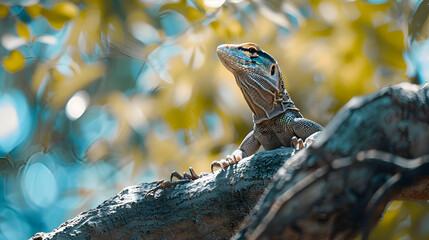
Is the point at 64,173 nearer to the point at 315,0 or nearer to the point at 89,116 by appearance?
the point at 89,116

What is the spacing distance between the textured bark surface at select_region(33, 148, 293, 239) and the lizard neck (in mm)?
742

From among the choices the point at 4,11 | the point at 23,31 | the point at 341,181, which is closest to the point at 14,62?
the point at 23,31

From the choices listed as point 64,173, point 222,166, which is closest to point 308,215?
point 222,166

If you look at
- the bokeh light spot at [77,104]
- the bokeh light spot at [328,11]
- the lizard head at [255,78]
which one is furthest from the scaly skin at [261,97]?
the bokeh light spot at [77,104]

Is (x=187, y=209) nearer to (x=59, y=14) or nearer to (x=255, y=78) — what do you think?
(x=255, y=78)

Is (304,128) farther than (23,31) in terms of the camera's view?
No

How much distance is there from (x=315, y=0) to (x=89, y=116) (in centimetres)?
271

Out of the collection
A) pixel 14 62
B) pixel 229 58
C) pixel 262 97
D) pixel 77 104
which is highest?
pixel 14 62

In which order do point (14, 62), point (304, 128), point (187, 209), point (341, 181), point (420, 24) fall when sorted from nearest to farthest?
point (341, 181) → point (187, 209) → point (304, 128) → point (420, 24) → point (14, 62)

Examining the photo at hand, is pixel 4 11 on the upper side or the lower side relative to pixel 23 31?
upper

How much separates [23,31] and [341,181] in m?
4.52

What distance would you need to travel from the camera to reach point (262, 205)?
1.12 meters

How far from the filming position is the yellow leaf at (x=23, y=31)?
15.8 feet

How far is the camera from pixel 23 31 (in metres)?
4.81
